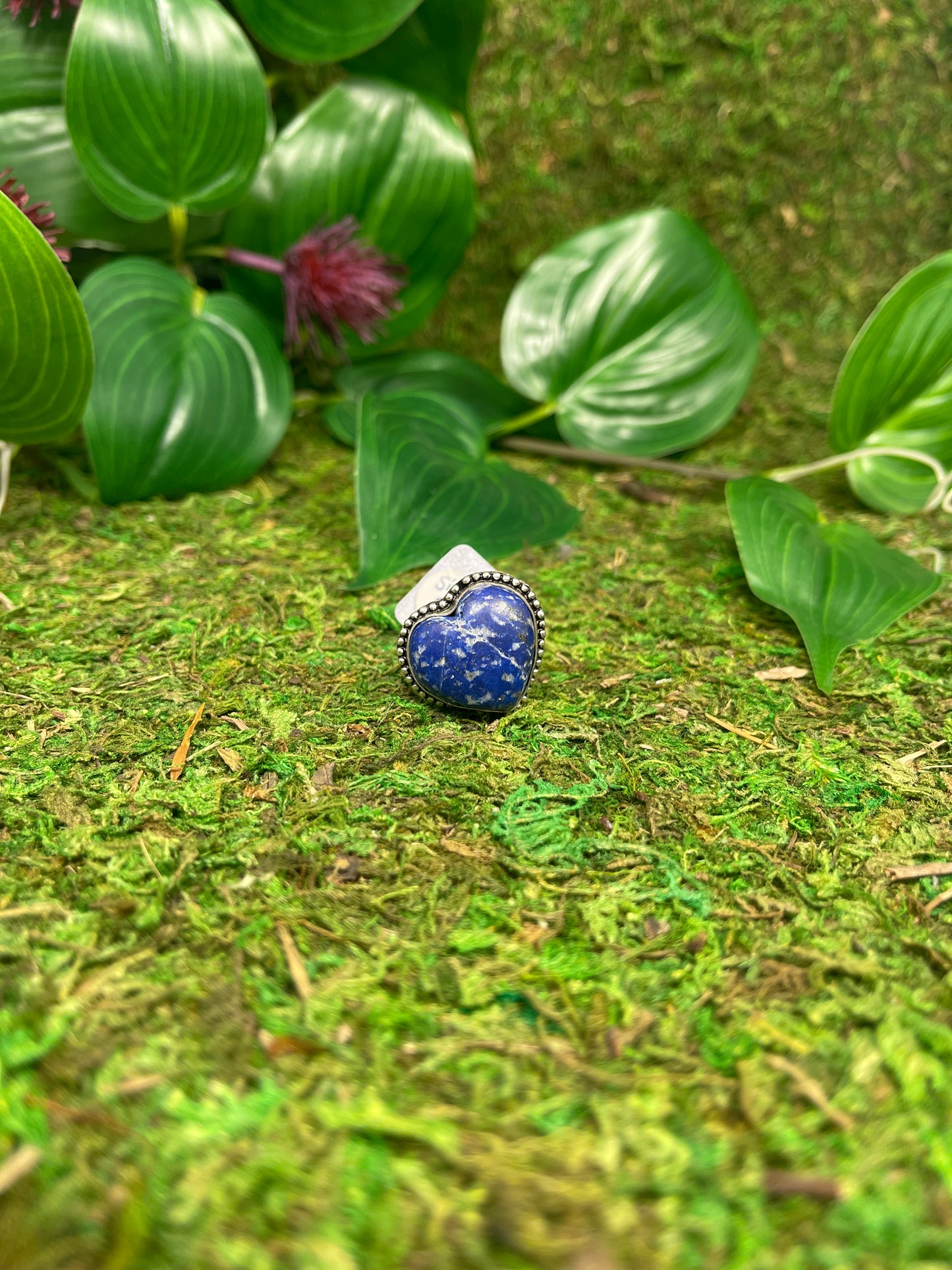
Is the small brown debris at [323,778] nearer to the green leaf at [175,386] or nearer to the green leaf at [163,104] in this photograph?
the green leaf at [175,386]

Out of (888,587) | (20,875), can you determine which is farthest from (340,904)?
(888,587)

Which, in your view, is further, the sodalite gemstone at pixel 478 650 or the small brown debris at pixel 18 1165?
the sodalite gemstone at pixel 478 650

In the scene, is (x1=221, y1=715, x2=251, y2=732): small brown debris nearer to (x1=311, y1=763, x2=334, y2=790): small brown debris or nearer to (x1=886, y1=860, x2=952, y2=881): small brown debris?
(x1=311, y1=763, x2=334, y2=790): small brown debris

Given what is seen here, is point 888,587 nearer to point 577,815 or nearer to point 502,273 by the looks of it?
point 577,815

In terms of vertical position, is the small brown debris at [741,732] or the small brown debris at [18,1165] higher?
the small brown debris at [18,1165]

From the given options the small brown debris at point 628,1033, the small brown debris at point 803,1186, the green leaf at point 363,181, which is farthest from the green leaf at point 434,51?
the small brown debris at point 803,1186

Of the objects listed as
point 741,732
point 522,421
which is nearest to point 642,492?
point 522,421
